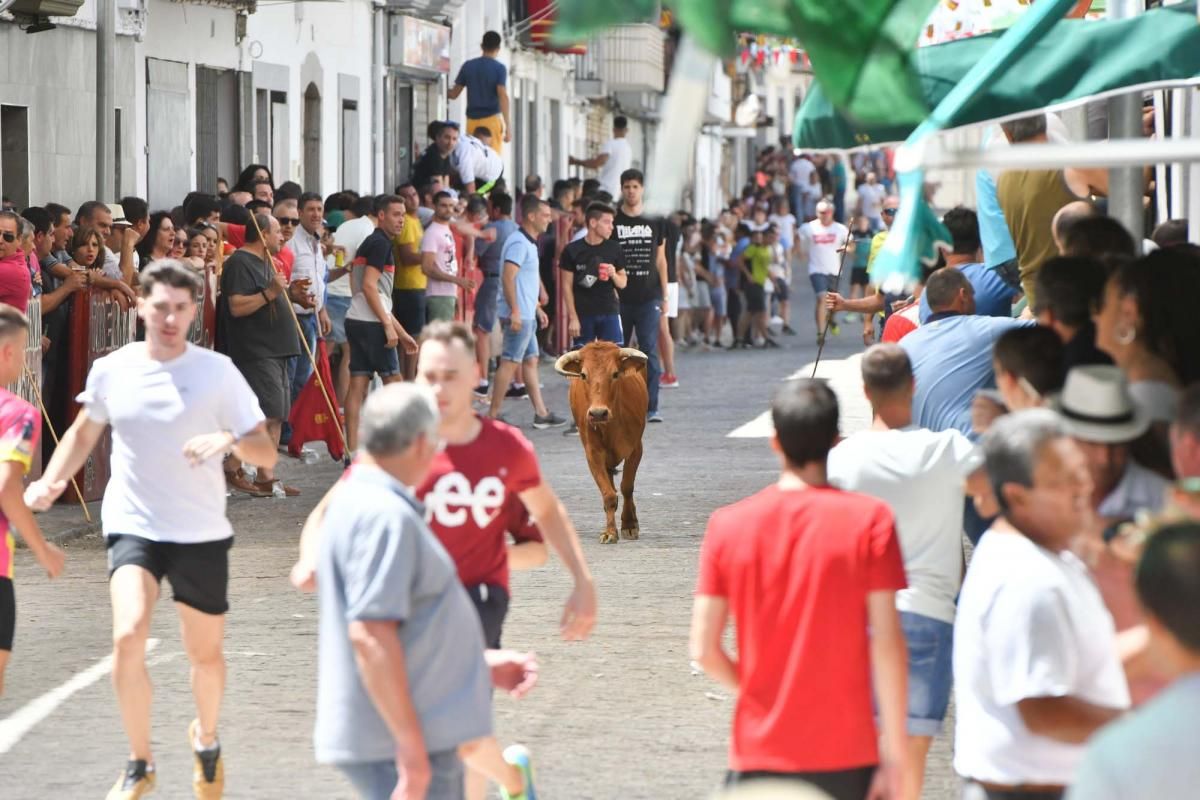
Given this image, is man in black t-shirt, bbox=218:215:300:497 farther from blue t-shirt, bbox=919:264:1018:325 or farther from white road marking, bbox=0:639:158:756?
blue t-shirt, bbox=919:264:1018:325

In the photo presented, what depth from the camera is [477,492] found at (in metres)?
6.24

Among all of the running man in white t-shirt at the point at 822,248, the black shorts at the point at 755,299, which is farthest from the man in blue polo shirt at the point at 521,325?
the black shorts at the point at 755,299

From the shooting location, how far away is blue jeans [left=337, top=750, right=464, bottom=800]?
5488mm

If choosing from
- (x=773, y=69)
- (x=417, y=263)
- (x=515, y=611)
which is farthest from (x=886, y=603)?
(x=417, y=263)

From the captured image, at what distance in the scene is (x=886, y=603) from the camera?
17.2 ft

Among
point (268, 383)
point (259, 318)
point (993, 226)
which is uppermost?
point (993, 226)

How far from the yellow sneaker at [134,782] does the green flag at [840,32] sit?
3.53 meters

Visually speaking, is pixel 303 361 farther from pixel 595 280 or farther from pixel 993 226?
pixel 993 226

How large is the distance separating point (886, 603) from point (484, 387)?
712 inches

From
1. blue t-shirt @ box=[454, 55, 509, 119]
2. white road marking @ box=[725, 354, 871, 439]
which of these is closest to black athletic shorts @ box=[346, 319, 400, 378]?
white road marking @ box=[725, 354, 871, 439]

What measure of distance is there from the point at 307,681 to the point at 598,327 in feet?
31.2

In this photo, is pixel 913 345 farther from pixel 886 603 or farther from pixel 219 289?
pixel 219 289

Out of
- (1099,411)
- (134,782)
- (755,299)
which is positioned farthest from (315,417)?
(755,299)

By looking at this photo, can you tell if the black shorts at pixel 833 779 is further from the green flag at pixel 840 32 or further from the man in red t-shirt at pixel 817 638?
the green flag at pixel 840 32
